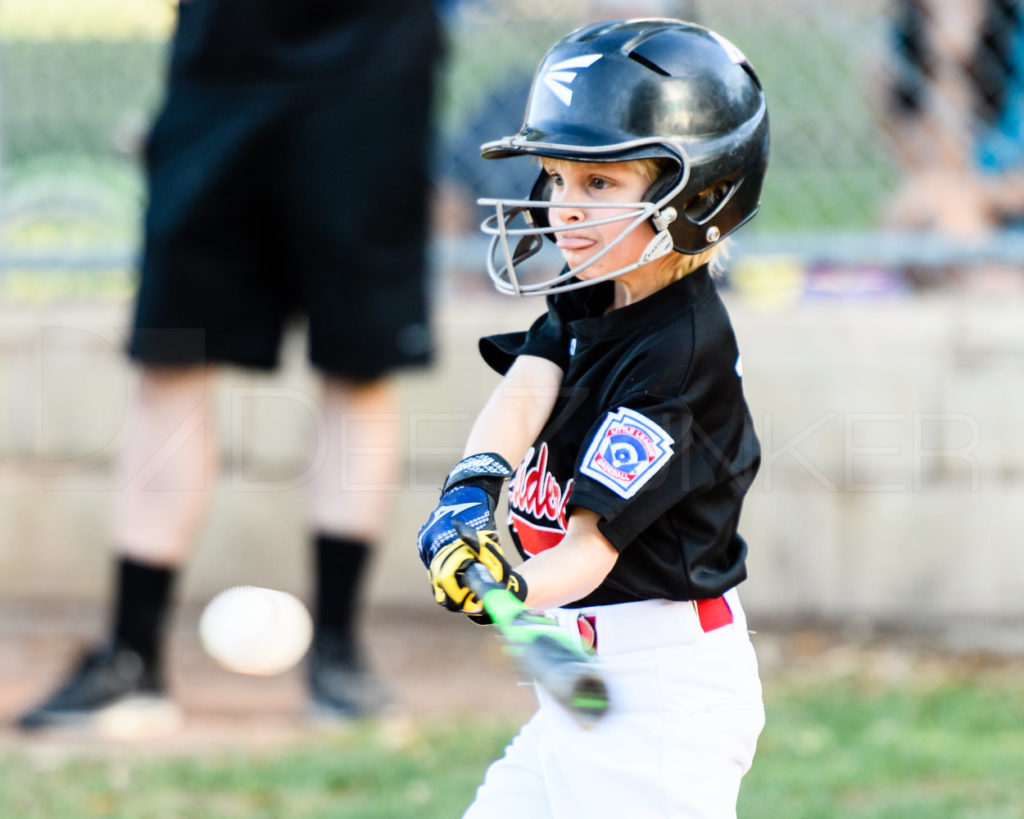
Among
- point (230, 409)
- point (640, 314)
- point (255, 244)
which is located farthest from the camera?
point (230, 409)

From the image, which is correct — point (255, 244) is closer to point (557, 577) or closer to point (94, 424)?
point (94, 424)

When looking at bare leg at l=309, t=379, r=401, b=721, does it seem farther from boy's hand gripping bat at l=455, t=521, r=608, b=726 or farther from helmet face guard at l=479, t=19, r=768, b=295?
boy's hand gripping bat at l=455, t=521, r=608, b=726

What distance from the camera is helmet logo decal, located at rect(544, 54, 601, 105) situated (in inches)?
85.3

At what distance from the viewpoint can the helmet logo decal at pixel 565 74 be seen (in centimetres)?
217

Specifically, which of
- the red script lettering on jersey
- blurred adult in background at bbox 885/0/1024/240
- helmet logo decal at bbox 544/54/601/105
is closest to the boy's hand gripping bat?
the red script lettering on jersey

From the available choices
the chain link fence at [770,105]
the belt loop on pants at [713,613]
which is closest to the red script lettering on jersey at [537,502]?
the belt loop on pants at [713,613]

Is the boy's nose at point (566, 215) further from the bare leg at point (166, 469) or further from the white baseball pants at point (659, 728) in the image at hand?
the bare leg at point (166, 469)

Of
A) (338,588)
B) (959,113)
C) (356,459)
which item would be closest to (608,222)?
(356,459)

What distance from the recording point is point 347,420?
416 cm

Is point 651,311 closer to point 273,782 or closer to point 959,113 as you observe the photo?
point 273,782

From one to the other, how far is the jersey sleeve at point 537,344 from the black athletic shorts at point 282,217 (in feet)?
5.47

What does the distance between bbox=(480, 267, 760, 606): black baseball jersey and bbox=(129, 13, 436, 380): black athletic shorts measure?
5.72 ft

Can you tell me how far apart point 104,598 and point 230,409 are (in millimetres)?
767

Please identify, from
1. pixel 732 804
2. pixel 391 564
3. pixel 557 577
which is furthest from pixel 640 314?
pixel 391 564
